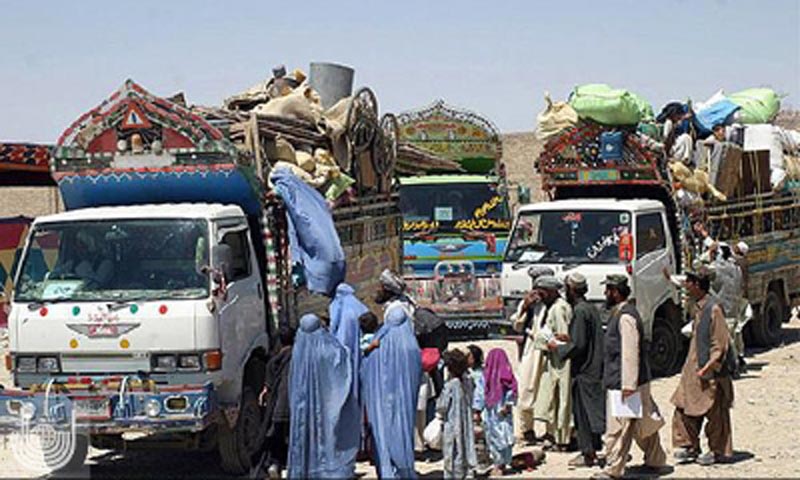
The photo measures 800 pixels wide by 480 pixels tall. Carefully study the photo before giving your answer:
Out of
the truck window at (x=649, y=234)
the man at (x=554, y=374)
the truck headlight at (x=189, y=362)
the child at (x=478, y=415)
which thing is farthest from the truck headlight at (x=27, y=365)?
the truck window at (x=649, y=234)

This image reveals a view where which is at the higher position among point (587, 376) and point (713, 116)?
point (713, 116)

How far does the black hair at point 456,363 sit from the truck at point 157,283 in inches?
57.5

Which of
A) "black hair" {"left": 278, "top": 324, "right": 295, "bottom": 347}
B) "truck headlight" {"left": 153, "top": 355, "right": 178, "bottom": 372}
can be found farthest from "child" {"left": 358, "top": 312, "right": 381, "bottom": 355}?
"truck headlight" {"left": 153, "top": 355, "right": 178, "bottom": 372}

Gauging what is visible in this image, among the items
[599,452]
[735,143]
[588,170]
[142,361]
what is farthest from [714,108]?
[142,361]

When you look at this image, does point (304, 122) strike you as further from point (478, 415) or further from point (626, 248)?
point (626, 248)

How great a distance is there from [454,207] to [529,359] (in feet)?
23.5

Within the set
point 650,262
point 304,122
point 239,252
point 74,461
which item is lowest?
point 74,461

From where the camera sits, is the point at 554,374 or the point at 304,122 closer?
the point at 554,374

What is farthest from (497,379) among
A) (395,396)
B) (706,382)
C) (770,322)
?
(770,322)

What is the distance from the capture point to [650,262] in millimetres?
13695

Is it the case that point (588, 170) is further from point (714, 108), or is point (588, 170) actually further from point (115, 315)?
point (115, 315)

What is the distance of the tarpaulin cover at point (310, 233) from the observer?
10023 mm

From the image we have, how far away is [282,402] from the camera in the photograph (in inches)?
344

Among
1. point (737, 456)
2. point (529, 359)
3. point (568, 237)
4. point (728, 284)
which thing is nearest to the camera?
point (737, 456)
